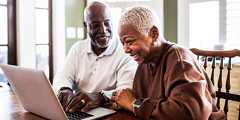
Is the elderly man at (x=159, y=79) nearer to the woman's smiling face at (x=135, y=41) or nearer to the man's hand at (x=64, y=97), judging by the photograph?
the woman's smiling face at (x=135, y=41)

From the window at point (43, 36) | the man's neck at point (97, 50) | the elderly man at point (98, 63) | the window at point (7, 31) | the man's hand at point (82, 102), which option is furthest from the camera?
the window at point (43, 36)

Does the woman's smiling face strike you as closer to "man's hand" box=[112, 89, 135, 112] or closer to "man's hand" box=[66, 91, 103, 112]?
"man's hand" box=[112, 89, 135, 112]

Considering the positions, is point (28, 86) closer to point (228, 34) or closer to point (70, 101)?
point (70, 101)

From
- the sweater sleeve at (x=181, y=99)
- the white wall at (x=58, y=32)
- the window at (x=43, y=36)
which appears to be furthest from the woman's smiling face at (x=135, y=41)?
the white wall at (x=58, y=32)

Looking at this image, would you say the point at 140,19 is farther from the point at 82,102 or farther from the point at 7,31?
the point at 7,31

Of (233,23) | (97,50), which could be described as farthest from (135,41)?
(233,23)

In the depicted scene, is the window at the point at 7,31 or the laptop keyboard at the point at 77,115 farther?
the window at the point at 7,31

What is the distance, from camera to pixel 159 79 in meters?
1.19

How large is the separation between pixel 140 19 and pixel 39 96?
18.7 inches

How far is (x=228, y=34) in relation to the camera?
9.48 ft

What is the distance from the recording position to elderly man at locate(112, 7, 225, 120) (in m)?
1.01

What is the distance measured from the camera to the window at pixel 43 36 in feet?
11.1

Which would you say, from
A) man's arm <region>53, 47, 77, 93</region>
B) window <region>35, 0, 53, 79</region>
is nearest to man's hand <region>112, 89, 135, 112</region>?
man's arm <region>53, 47, 77, 93</region>

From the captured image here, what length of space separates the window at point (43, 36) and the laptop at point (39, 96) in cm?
217
